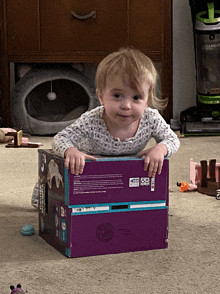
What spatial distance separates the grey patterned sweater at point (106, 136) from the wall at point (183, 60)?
91.1 inches

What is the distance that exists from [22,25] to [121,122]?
85.3 inches

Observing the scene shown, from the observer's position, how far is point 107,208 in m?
1.16

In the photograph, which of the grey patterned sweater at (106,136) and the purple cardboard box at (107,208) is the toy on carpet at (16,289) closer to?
the purple cardboard box at (107,208)

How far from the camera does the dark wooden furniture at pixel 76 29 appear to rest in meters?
3.23

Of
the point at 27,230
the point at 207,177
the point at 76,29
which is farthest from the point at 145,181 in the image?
the point at 76,29

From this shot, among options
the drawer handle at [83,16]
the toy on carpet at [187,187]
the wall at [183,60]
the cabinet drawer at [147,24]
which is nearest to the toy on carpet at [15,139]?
the drawer handle at [83,16]

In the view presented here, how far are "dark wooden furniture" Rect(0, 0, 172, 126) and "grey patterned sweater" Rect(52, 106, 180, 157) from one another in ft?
6.55

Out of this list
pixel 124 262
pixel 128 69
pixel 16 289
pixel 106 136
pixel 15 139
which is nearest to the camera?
pixel 16 289

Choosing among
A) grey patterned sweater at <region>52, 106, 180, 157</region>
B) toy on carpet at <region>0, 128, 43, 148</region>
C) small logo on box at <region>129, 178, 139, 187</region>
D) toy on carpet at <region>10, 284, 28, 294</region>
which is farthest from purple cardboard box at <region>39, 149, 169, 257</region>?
toy on carpet at <region>0, 128, 43, 148</region>

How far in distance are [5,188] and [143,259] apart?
79cm

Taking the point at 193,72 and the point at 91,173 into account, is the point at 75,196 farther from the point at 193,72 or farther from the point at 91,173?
the point at 193,72

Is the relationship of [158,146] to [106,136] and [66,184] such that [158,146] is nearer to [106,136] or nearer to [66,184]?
[106,136]

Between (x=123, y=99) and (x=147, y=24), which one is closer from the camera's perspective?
(x=123, y=99)

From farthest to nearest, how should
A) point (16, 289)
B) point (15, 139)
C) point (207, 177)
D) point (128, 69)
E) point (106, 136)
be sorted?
point (15, 139)
point (207, 177)
point (106, 136)
point (128, 69)
point (16, 289)
